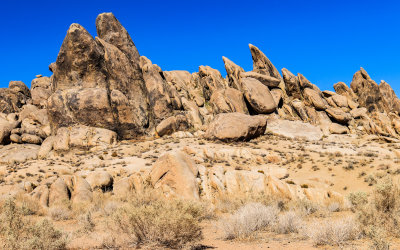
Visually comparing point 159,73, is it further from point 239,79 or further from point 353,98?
point 353,98

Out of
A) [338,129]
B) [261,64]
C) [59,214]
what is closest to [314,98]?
[338,129]

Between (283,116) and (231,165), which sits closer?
(231,165)

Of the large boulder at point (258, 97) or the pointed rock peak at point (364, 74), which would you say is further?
the pointed rock peak at point (364, 74)

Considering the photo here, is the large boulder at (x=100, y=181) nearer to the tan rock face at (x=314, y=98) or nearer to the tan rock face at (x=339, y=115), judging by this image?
the tan rock face at (x=339, y=115)

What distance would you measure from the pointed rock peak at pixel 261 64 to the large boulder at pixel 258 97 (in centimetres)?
886

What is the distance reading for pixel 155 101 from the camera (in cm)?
4688

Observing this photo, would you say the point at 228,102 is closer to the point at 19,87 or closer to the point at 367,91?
the point at 367,91

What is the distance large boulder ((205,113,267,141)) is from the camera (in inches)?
1497

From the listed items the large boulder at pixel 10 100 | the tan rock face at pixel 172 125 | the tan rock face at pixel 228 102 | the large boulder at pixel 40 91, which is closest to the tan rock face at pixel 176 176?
the tan rock face at pixel 172 125

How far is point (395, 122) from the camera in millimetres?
43719

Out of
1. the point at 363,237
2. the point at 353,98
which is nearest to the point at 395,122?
the point at 353,98

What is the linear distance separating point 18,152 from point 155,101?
838 inches

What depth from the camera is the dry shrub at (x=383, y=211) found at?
734cm

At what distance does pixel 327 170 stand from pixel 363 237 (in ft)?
63.8
